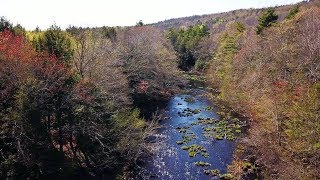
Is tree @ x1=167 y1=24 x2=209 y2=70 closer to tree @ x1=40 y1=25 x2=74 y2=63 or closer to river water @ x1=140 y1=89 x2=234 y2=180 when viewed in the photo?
river water @ x1=140 y1=89 x2=234 y2=180

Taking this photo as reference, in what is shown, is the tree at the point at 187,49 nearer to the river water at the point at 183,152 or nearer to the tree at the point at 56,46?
the river water at the point at 183,152

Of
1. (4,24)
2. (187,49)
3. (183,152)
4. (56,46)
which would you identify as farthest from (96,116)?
(187,49)

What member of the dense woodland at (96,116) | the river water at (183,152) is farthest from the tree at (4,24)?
the river water at (183,152)

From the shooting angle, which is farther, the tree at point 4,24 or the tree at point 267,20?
the tree at point 267,20

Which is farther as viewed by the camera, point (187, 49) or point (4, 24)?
point (187, 49)

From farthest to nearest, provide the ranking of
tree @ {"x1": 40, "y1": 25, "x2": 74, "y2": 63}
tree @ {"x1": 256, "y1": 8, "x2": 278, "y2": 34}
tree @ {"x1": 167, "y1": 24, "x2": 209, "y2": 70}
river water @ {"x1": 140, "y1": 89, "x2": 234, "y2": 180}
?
tree @ {"x1": 167, "y1": 24, "x2": 209, "y2": 70} < tree @ {"x1": 256, "y1": 8, "x2": 278, "y2": 34} < tree @ {"x1": 40, "y1": 25, "x2": 74, "y2": 63} < river water @ {"x1": 140, "y1": 89, "x2": 234, "y2": 180}

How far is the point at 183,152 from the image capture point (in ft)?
129

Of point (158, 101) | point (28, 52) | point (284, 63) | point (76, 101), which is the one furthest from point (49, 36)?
point (284, 63)

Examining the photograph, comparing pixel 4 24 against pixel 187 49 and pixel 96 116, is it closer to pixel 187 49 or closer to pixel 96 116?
pixel 96 116

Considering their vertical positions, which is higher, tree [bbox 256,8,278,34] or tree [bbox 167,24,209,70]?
tree [bbox 256,8,278,34]

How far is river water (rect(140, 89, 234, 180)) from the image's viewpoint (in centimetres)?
3391

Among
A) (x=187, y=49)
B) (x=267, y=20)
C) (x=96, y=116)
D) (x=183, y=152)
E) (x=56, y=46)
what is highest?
(x=267, y=20)

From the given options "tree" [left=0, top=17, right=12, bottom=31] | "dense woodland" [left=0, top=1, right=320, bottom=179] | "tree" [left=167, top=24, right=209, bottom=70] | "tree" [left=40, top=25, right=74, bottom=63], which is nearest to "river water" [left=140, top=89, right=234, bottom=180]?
"dense woodland" [left=0, top=1, right=320, bottom=179]

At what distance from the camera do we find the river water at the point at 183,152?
33906 millimetres
